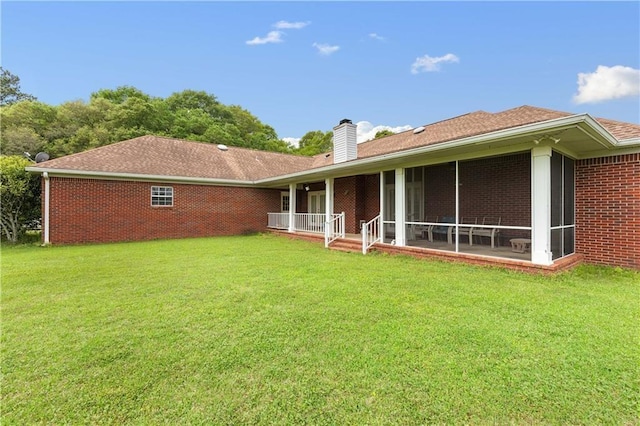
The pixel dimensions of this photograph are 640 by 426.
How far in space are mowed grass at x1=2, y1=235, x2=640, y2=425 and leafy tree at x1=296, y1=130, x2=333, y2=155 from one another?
34.8 m

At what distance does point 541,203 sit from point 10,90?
156 feet

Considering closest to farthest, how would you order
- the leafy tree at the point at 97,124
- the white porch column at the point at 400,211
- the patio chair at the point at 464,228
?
the white porch column at the point at 400,211
the patio chair at the point at 464,228
the leafy tree at the point at 97,124

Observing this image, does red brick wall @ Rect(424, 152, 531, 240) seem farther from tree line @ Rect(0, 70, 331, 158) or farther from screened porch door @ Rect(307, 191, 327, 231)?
tree line @ Rect(0, 70, 331, 158)

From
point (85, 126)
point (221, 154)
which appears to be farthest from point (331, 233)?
point (85, 126)

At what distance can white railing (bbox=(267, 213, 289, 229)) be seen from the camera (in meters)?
14.0

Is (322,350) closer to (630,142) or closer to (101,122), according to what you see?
(630,142)

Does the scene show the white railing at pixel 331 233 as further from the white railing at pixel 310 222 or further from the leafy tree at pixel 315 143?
the leafy tree at pixel 315 143

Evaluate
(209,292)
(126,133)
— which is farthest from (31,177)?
(126,133)

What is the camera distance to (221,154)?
645 inches

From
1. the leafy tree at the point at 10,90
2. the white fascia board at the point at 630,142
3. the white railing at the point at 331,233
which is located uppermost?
the leafy tree at the point at 10,90

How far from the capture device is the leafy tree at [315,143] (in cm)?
3900

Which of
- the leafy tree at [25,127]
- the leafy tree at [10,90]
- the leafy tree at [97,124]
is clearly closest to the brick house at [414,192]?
the leafy tree at [97,124]

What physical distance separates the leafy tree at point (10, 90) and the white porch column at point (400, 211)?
41443 millimetres

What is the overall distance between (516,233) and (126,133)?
91.8ft
